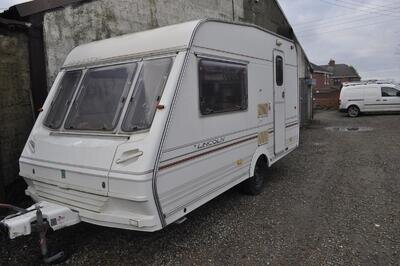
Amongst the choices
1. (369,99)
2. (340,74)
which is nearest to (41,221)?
(369,99)

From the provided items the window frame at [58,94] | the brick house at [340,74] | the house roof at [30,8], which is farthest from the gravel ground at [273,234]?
the brick house at [340,74]

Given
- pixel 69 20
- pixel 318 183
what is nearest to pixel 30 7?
pixel 69 20

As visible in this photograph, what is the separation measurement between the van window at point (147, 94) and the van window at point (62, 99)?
3.95 ft

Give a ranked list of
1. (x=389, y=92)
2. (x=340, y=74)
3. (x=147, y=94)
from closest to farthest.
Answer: (x=147, y=94) → (x=389, y=92) → (x=340, y=74)

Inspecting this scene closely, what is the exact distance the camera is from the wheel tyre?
20.2 ft

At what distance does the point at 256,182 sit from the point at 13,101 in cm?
442

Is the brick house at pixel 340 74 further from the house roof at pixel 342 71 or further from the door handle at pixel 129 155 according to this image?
the door handle at pixel 129 155

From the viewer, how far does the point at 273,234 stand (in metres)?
4.71

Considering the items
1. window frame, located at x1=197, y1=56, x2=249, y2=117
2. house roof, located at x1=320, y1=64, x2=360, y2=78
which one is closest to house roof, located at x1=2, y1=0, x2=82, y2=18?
window frame, located at x1=197, y1=56, x2=249, y2=117

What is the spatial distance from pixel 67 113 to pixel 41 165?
765mm

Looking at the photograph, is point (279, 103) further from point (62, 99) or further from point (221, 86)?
point (62, 99)

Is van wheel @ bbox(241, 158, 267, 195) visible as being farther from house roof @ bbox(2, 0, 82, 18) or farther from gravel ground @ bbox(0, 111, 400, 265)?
house roof @ bbox(2, 0, 82, 18)

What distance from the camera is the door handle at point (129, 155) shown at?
3.64m

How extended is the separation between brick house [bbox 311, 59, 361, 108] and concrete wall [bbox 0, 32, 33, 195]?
70.1 feet
